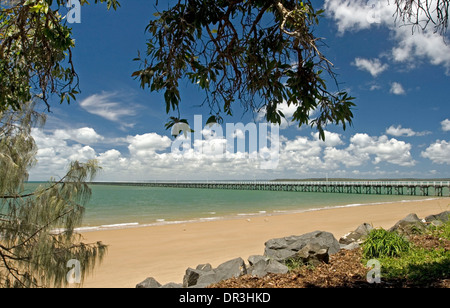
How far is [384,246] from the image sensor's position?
5328 millimetres

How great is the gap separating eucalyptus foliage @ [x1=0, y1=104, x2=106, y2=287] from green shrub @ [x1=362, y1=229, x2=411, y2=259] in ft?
15.7

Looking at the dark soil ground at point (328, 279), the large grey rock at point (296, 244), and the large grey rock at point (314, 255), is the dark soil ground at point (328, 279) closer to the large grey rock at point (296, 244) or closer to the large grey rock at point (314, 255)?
the large grey rock at point (314, 255)

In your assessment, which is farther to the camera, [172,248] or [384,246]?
[172,248]

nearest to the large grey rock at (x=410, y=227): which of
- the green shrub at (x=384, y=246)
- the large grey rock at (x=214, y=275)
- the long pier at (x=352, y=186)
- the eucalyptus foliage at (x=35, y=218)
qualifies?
the green shrub at (x=384, y=246)

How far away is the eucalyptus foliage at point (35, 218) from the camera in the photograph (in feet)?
14.2

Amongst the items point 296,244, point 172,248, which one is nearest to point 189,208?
point 172,248

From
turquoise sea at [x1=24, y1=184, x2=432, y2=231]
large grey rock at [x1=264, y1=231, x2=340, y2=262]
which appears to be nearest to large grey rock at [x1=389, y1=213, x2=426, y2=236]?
large grey rock at [x1=264, y1=231, x2=340, y2=262]

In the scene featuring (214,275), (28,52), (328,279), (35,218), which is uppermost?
(28,52)

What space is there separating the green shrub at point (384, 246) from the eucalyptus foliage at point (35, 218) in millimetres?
4800

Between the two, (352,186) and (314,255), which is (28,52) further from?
(352,186)

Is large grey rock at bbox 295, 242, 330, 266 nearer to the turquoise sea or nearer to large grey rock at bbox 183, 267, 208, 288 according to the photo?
large grey rock at bbox 183, 267, 208, 288

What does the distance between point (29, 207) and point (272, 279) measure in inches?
148

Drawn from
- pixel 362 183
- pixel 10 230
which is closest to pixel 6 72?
pixel 10 230

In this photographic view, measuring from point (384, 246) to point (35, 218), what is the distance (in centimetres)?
581
